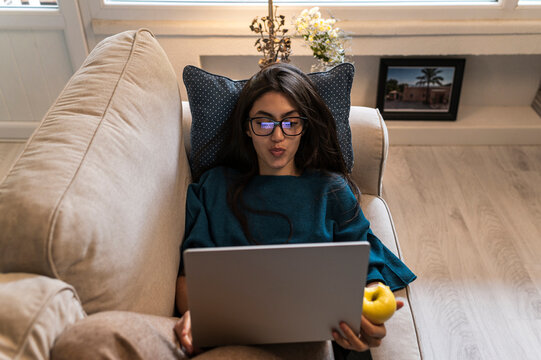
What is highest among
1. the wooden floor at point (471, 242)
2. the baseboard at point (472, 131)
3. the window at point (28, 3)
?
the window at point (28, 3)

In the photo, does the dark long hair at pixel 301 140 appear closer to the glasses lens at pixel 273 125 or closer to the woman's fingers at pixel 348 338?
the glasses lens at pixel 273 125

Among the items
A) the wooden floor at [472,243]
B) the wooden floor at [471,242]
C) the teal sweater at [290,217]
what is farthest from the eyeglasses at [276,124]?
the wooden floor at [471,242]

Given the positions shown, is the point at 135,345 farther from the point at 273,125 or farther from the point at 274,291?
the point at 273,125

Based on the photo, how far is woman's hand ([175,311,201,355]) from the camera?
105 centimetres

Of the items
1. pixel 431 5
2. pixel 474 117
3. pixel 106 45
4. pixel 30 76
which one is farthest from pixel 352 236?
pixel 30 76

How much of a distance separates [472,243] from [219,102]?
1.31m

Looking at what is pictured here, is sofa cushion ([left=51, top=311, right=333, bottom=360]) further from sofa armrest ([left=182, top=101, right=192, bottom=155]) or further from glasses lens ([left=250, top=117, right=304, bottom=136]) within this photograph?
sofa armrest ([left=182, top=101, right=192, bottom=155])

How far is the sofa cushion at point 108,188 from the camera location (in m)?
0.91

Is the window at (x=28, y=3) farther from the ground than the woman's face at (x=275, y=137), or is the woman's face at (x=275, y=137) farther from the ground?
the window at (x=28, y=3)

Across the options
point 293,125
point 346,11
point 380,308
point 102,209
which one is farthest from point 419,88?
point 102,209

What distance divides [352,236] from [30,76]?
214 centimetres

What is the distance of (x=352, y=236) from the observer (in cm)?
136

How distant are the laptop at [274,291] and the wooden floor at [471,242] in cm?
85

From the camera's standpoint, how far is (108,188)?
104 centimetres
